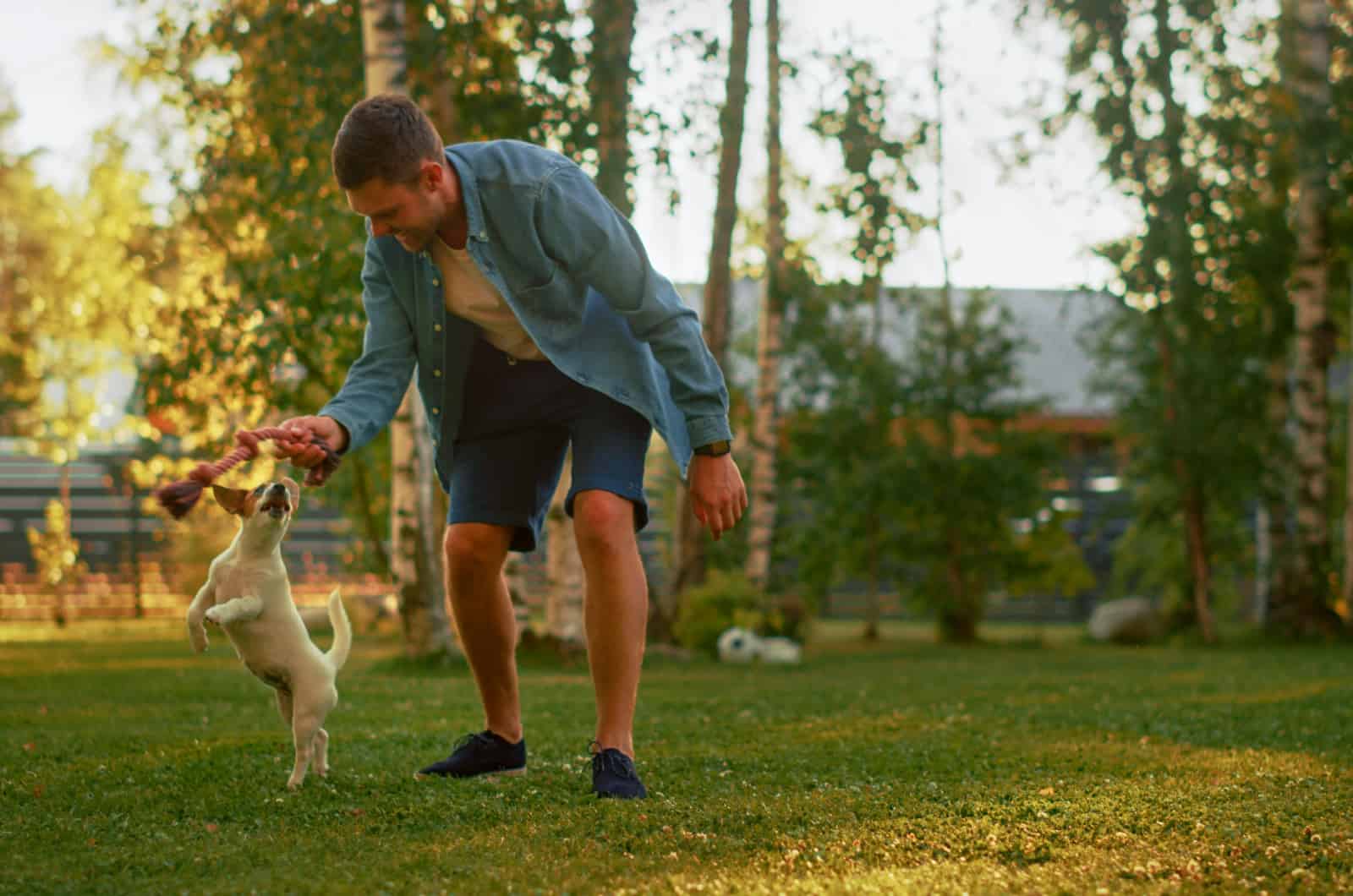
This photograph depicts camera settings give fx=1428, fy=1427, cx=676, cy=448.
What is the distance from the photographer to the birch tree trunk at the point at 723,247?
1112 centimetres

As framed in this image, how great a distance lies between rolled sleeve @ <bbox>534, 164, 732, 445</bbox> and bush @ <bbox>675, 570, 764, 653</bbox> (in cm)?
848

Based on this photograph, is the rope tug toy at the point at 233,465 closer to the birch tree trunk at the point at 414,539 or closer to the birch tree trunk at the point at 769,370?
the birch tree trunk at the point at 414,539

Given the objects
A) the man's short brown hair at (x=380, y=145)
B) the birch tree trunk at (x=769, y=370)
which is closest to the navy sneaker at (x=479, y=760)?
the man's short brown hair at (x=380, y=145)

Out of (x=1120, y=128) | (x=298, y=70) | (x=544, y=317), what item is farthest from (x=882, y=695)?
(x=1120, y=128)

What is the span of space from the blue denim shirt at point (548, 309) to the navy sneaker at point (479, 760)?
0.81 m

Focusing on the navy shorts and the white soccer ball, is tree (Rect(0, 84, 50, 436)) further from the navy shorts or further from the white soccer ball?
the navy shorts

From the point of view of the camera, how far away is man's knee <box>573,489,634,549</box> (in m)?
3.31

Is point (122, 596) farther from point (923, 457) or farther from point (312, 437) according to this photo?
point (312, 437)

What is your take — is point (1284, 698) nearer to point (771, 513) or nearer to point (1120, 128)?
point (771, 513)

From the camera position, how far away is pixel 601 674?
10.9 feet

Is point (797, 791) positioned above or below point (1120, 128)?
below

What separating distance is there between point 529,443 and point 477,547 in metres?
0.29

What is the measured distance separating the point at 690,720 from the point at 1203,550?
10.5 m

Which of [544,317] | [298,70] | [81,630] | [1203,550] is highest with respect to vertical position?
[298,70]
